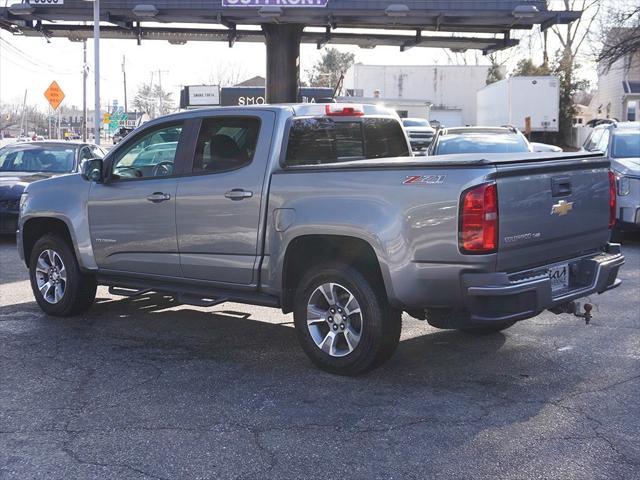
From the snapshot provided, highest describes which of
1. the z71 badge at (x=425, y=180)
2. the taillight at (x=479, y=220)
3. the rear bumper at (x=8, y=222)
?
the z71 badge at (x=425, y=180)

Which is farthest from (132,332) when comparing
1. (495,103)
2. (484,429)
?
(495,103)

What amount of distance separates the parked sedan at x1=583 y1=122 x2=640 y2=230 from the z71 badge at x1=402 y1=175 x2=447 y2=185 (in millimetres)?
7214

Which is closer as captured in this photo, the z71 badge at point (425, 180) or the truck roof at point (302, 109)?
the z71 badge at point (425, 180)

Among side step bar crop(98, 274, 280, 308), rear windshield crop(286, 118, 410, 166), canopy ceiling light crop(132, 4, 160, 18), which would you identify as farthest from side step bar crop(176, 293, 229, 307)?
canopy ceiling light crop(132, 4, 160, 18)

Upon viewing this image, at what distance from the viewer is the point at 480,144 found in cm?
1320

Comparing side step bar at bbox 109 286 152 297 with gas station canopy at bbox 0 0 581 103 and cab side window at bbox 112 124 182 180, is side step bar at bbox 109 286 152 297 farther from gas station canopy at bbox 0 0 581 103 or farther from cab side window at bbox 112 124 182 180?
gas station canopy at bbox 0 0 581 103

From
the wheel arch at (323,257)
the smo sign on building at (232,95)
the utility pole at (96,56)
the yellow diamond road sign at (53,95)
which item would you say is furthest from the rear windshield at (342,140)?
the yellow diamond road sign at (53,95)

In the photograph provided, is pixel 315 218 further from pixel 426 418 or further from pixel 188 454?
pixel 188 454

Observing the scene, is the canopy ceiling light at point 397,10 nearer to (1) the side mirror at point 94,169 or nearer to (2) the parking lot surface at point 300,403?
(2) the parking lot surface at point 300,403

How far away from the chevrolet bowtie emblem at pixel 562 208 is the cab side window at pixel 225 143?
2.26 metres

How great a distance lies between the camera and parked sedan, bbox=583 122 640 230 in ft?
37.5

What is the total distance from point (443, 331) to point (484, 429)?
2416mm

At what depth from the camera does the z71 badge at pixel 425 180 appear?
4.75m

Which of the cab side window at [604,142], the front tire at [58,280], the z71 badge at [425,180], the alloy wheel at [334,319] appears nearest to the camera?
the z71 badge at [425,180]
